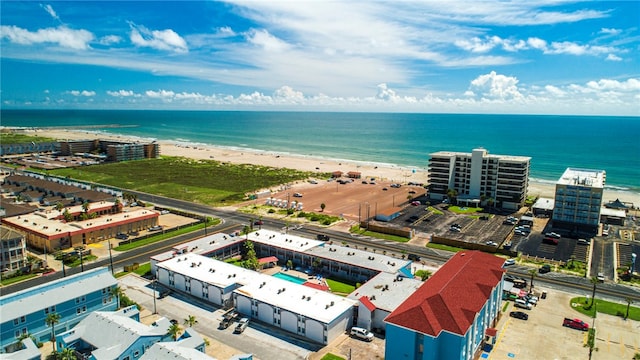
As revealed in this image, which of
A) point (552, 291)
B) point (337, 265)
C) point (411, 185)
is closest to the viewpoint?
point (552, 291)

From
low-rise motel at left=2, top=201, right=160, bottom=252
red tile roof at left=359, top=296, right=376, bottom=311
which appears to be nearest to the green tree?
red tile roof at left=359, top=296, right=376, bottom=311

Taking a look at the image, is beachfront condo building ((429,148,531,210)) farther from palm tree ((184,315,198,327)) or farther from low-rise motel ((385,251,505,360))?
palm tree ((184,315,198,327))

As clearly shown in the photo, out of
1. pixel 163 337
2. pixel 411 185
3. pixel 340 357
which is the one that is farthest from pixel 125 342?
pixel 411 185

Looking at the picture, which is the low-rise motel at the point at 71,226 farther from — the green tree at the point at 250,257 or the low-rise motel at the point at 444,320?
the low-rise motel at the point at 444,320

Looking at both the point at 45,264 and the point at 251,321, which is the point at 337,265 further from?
the point at 45,264

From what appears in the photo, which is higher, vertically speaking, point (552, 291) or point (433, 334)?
point (433, 334)

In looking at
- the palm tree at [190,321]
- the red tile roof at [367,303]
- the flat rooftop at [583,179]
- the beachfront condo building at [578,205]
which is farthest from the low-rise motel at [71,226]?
the flat rooftop at [583,179]
